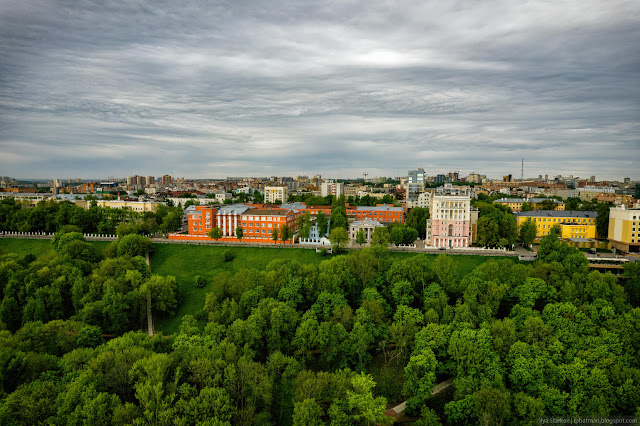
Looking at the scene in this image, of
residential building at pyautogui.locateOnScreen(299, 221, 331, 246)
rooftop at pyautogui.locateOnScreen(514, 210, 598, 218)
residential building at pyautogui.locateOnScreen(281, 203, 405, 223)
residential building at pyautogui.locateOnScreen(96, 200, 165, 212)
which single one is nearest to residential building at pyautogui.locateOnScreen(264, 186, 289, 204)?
residential building at pyautogui.locateOnScreen(96, 200, 165, 212)

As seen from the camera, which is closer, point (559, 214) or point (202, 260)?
point (202, 260)

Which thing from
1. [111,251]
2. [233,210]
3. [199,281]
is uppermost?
[233,210]

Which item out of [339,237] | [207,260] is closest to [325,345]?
[339,237]

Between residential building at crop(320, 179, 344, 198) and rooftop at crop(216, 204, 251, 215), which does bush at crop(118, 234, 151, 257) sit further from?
residential building at crop(320, 179, 344, 198)

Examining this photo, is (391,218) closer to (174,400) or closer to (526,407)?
(526,407)

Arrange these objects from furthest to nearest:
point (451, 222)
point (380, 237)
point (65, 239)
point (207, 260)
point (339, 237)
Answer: point (451, 222)
point (380, 237)
point (339, 237)
point (207, 260)
point (65, 239)

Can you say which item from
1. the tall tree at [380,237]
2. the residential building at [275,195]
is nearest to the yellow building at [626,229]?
the tall tree at [380,237]

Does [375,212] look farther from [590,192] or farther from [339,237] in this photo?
[590,192]
